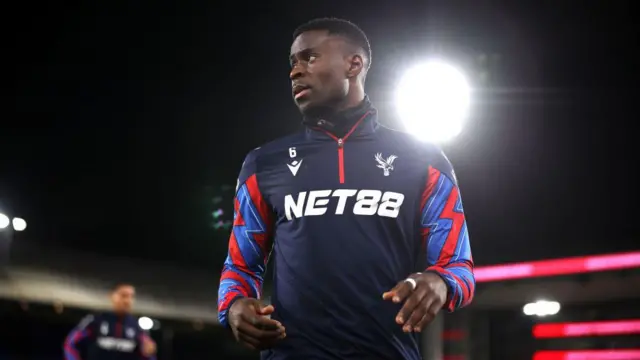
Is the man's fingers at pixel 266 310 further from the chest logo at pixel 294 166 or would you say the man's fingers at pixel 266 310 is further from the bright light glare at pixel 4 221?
the bright light glare at pixel 4 221

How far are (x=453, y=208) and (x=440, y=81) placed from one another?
19.5 ft

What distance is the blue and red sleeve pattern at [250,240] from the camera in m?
2.36

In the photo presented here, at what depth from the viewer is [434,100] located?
7.59 metres

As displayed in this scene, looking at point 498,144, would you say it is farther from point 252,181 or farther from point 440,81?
point 252,181

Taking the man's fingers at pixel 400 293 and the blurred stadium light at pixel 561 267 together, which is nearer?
the man's fingers at pixel 400 293

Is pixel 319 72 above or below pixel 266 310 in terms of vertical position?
above

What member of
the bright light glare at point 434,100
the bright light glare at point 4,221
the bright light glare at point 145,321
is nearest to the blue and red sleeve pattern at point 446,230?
the bright light glare at point 434,100

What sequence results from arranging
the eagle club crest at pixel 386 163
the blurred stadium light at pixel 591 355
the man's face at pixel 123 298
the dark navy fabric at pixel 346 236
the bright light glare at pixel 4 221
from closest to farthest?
the dark navy fabric at pixel 346 236 → the eagle club crest at pixel 386 163 → the man's face at pixel 123 298 → the blurred stadium light at pixel 591 355 → the bright light glare at pixel 4 221

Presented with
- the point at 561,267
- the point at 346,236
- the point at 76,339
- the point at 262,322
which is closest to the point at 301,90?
the point at 346,236

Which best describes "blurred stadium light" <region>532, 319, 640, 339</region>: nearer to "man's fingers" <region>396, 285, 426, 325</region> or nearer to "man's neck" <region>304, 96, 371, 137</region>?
"man's neck" <region>304, 96, 371, 137</region>

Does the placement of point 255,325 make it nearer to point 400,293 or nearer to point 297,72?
point 400,293

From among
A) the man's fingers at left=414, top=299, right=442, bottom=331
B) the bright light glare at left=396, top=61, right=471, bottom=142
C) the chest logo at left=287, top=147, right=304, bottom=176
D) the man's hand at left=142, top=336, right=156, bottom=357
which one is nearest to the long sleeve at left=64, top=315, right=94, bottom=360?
the man's hand at left=142, top=336, right=156, bottom=357

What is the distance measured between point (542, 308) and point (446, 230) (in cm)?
984

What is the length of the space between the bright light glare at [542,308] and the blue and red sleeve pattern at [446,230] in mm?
9493
